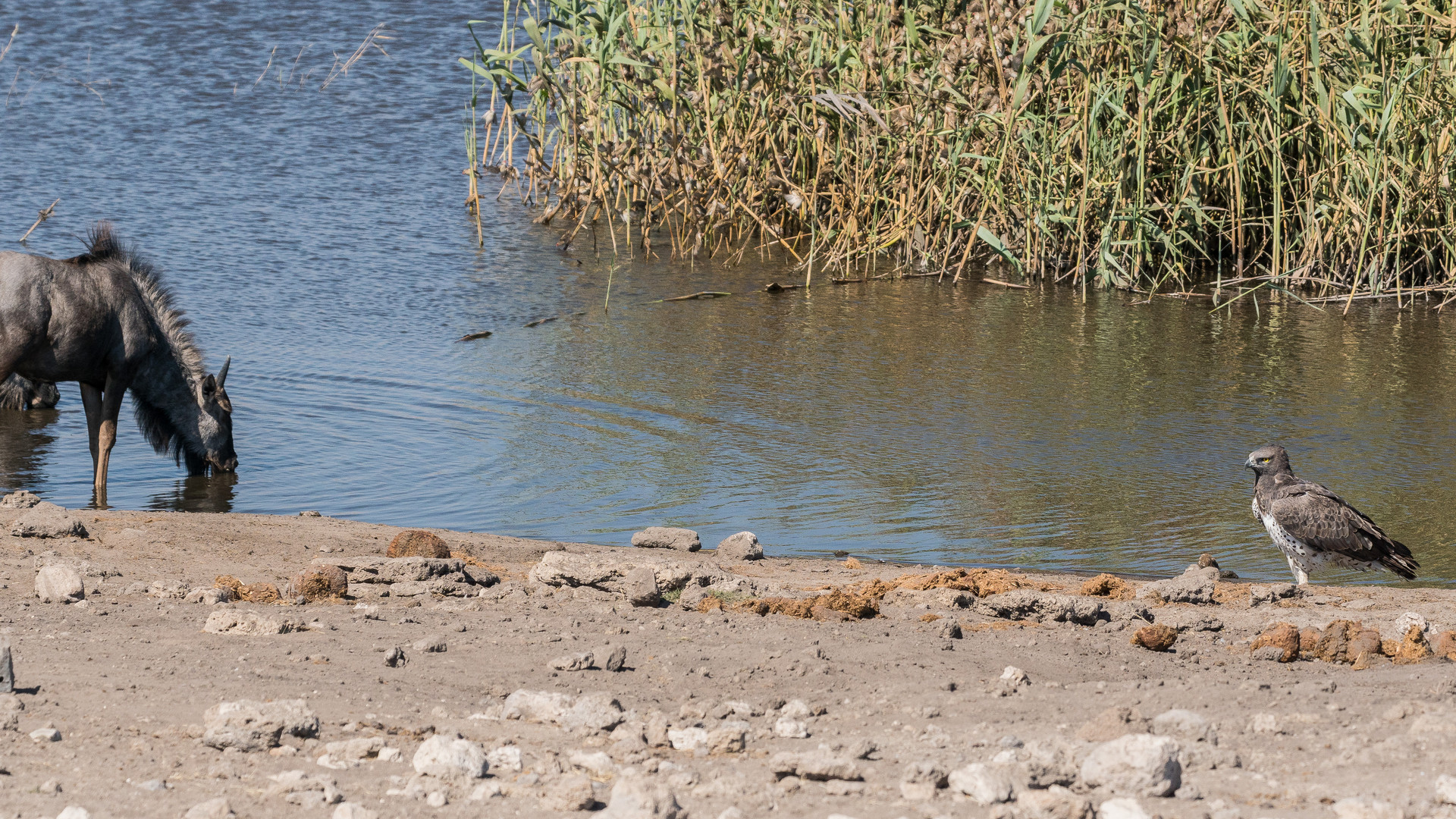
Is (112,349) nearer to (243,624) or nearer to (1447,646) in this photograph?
(243,624)

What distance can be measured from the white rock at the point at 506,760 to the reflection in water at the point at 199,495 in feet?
16.2

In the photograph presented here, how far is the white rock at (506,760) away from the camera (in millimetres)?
3633

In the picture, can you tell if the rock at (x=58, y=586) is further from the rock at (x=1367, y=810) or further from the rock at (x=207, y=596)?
the rock at (x=1367, y=810)

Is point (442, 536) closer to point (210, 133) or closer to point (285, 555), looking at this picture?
point (285, 555)

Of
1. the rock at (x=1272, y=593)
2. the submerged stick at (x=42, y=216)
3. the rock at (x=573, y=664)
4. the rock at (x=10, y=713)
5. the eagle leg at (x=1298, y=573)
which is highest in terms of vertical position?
the submerged stick at (x=42, y=216)

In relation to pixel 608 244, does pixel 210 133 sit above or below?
above

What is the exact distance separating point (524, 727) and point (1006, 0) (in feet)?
30.2

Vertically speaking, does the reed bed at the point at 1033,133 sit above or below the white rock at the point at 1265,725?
above

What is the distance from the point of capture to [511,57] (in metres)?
13.0

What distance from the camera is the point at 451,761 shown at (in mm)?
3525

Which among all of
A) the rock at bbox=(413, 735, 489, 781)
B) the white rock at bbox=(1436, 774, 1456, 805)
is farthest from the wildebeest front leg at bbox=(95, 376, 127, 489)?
the white rock at bbox=(1436, 774, 1456, 805)

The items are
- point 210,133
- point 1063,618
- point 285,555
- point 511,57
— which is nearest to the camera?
point 1063,618

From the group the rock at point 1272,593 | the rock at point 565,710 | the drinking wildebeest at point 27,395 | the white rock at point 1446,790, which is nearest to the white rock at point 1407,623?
the rock at point 1272,593

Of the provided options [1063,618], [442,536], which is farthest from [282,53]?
[1063,618]
